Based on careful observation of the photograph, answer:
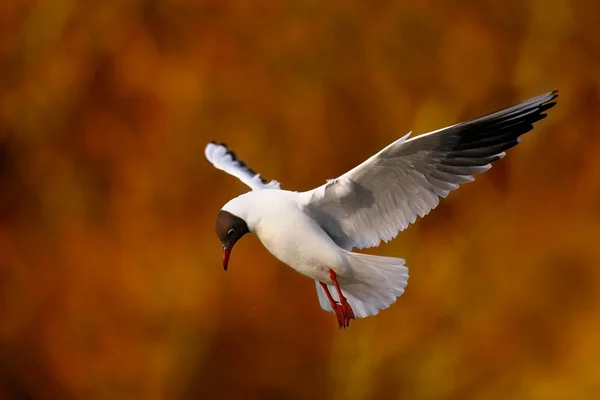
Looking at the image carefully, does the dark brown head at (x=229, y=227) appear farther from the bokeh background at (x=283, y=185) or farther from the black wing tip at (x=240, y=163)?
the bokeh background at (x=283, y=185)

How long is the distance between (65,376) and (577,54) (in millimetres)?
1986

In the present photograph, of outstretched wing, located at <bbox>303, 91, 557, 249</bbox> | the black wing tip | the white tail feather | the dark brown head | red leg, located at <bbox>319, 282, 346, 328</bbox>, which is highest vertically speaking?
the black wing tip

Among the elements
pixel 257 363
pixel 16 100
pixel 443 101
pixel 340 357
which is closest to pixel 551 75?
pixel 443 101

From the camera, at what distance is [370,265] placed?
1728 millimetres

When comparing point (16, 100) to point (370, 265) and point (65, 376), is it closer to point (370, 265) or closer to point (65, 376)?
point (65, 376)

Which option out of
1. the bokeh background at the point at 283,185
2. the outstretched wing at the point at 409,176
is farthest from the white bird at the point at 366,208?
the bokeh background at the point at 283,185

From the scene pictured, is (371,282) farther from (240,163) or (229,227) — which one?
(240,163)

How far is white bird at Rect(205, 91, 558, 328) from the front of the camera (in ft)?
5.19

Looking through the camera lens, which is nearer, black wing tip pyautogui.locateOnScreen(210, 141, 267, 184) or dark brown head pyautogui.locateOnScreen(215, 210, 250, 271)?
dark brown head pyautogui.locateOnScreen(215, 210, 250, 271)

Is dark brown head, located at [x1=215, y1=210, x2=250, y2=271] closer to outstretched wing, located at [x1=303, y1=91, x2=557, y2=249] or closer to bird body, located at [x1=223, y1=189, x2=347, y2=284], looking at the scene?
bird body, located at [x1=223, y1=189, x2=347, y2=284]

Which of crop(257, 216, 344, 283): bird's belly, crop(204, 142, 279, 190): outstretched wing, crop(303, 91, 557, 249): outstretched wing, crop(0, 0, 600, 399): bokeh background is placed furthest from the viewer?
crop(0, 0, 600, 399): bokeh background

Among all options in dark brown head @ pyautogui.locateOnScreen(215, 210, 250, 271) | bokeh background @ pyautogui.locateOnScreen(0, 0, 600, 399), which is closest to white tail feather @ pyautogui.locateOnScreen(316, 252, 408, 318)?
dark brown head @ pyautogui.locateOnScreen(215, 210, 250, 271)

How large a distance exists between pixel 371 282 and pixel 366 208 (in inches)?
7.1

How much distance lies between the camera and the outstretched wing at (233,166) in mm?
2041
